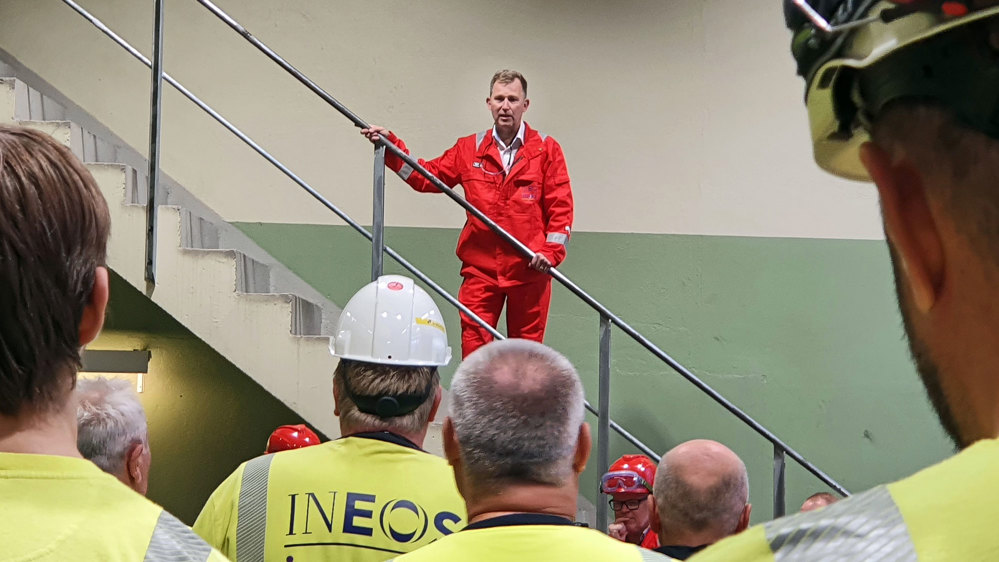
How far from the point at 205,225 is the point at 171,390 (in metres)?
2.10

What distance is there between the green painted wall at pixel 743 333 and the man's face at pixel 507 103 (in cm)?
140

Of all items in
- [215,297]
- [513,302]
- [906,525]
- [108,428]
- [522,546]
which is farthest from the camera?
[513,302]

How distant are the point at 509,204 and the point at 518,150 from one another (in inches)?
11.0

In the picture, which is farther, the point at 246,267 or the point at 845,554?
the point at 246,267

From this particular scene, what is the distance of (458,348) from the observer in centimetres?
665

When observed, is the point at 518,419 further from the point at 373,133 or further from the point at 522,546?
the point at 373,133

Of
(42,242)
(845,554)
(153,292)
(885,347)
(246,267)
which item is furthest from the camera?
(885,347)

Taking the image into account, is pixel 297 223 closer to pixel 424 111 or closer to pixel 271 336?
pixel 424 111

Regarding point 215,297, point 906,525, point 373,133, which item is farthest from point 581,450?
point 215,297

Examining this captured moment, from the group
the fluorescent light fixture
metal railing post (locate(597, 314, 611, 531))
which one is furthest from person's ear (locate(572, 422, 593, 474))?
the fluorescent light fixture

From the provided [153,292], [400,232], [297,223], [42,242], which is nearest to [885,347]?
[400,232]

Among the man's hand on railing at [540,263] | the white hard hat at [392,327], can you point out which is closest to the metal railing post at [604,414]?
the man's hand on railing at [540,263]

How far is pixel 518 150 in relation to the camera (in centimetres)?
548

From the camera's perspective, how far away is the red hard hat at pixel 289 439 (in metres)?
4.53
